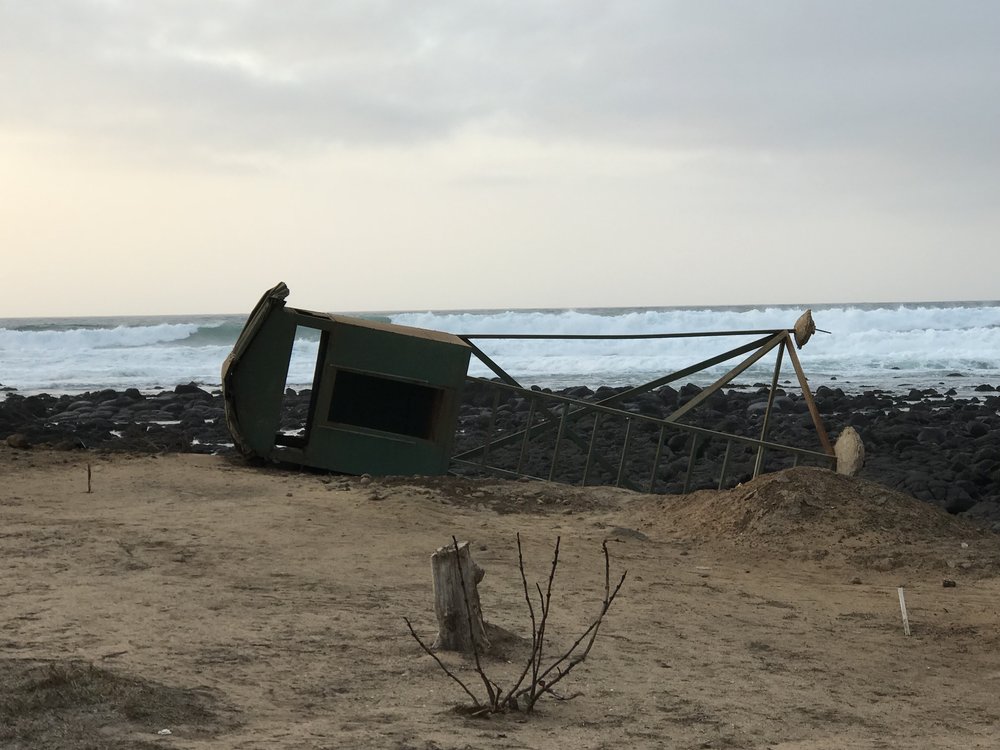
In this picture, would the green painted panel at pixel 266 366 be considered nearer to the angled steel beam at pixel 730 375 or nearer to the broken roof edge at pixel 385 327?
the broken roof edge at pixel 385 327

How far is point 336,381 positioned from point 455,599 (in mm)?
5806

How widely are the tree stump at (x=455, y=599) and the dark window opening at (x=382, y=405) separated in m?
5.71

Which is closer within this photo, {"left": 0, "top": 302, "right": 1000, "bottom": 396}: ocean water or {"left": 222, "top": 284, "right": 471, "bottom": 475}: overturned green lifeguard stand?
{"left": 222, "top": 284, "right": 471, "bottom": 475}: overturned green lifeguard stand

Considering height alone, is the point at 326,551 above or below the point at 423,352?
below

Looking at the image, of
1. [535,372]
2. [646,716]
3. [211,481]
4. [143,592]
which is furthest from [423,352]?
[535,372]

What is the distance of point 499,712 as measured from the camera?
445 centimetres

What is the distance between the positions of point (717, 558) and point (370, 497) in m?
2.96

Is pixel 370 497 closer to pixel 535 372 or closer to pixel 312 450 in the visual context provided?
pixel 312 450

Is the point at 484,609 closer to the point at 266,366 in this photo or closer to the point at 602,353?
the point at 266,366

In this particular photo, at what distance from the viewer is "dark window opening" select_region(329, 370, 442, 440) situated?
36.3 feet

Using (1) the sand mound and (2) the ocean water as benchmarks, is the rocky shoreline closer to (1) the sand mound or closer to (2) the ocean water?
(1) the sand mound

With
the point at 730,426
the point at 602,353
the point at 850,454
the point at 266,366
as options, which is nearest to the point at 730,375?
the point at 850,454

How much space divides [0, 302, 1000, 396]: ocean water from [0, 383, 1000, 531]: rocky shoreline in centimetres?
483

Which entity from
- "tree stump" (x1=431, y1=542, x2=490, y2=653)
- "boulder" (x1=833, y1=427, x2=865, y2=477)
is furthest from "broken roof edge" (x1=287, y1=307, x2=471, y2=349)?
"tree stump" (x1=431, y1=542, x2=490, y2=653)
